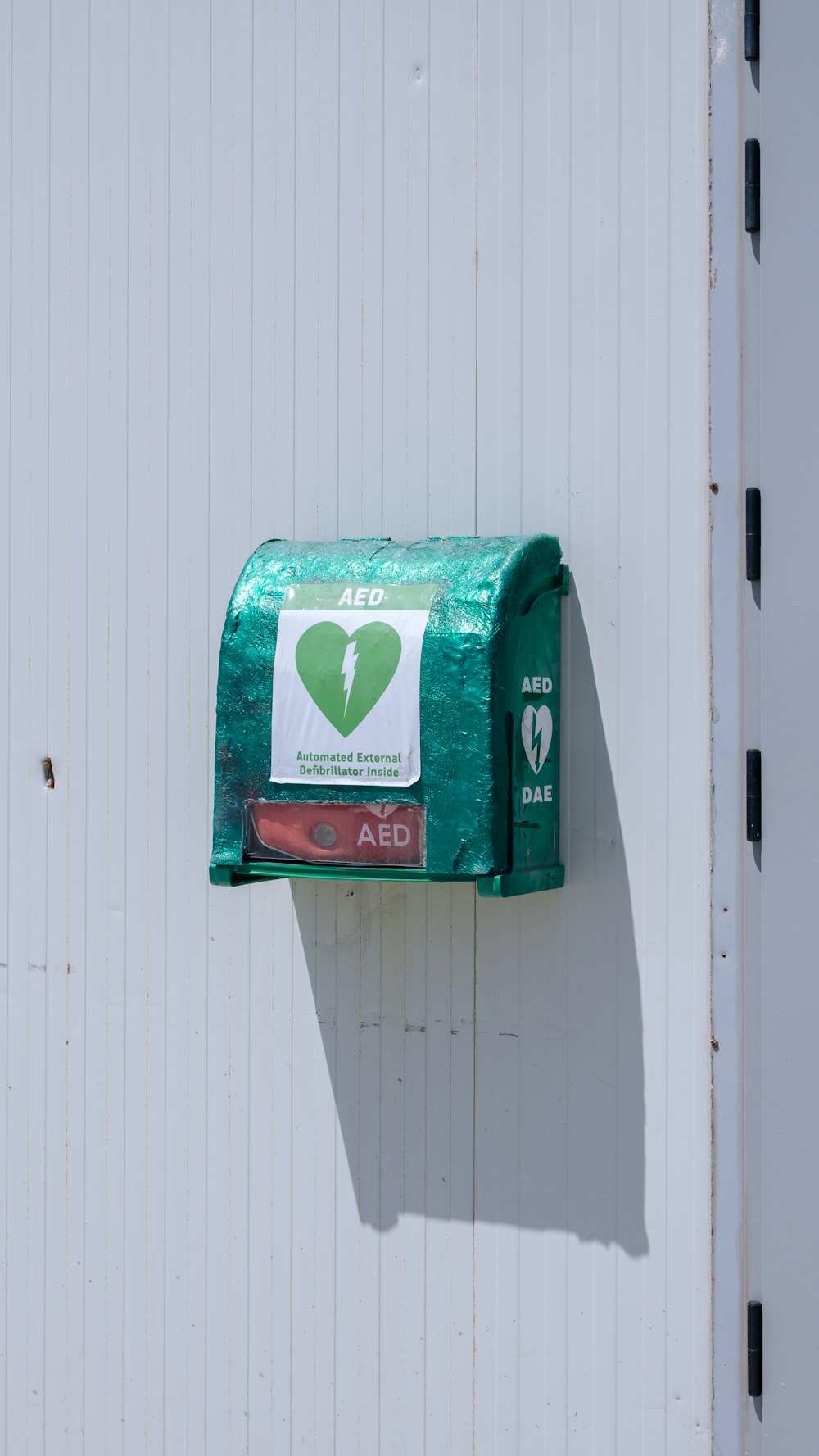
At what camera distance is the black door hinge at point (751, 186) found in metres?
2.40

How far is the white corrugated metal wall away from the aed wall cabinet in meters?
0.18

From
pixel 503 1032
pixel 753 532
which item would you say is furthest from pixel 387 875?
pixel 753 532

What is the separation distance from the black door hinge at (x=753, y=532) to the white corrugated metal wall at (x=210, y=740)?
0.08 m

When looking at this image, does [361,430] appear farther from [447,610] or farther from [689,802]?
[689,802]

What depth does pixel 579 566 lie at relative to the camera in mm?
2533

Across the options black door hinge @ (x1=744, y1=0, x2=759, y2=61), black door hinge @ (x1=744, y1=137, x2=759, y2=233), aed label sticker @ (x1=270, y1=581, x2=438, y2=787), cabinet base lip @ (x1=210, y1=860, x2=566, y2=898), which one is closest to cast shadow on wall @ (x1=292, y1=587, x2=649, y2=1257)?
cabinet base lip @ (x1=210, y1=860, x2=566, y2=898)

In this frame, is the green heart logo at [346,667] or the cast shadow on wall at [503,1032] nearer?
the green heart logo at [346,667]

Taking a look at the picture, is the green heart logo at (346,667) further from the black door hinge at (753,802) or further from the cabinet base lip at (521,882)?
the black door hinge at (753,802)

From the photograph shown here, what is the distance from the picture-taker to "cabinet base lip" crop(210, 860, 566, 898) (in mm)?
2275

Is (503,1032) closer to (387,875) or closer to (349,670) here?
(387,875)

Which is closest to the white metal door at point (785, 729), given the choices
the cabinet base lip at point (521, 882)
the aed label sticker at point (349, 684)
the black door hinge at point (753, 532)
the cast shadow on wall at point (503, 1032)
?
the black door hinge at point (753, 532)

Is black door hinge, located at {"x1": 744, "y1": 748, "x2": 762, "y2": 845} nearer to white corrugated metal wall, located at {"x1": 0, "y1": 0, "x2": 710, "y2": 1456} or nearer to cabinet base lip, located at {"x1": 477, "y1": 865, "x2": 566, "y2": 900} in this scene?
white corrugated metal wall, located at {"x1": 0, "y1": 0, "x2": 710, "y2": 1456}

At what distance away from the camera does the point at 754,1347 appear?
7.87 ft

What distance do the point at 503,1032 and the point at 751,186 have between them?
1.57 metres
